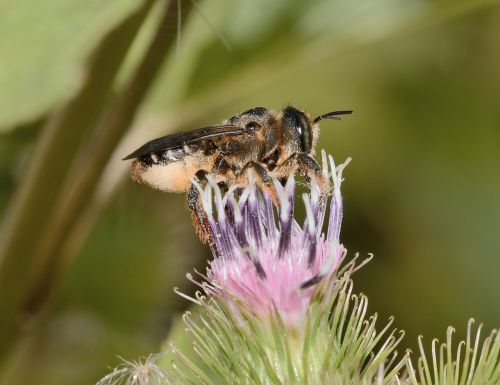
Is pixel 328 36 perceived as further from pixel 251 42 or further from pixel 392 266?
pixel 392 266

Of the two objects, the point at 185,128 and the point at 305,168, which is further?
the point at 185,128

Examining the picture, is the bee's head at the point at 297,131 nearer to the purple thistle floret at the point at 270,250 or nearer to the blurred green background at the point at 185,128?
the purple thistle floret at the point at 270,250

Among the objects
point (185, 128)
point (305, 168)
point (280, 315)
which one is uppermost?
point (185, 128)

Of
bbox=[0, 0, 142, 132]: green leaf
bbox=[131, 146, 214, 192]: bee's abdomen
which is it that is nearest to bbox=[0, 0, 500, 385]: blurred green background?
bbox=[0, 0, 142, 132]: green leaf

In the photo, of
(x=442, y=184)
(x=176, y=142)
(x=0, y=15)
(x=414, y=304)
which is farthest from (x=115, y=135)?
(x=442, y=184)

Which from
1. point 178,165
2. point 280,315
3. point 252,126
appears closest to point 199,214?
point 178,165

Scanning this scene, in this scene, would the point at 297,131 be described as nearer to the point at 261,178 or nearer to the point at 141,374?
the point at 261,178
